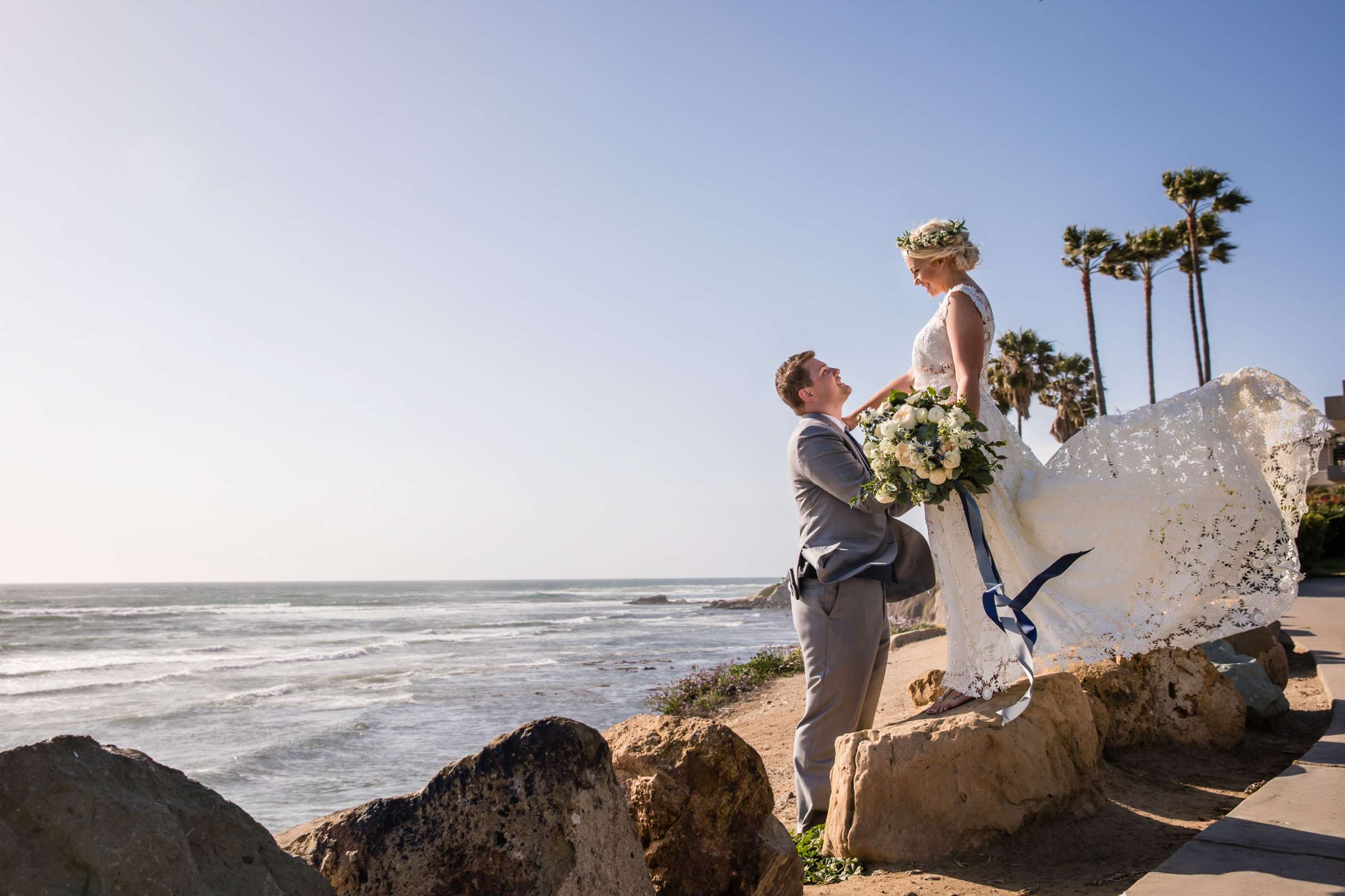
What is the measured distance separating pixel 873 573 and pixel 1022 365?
34065 mm

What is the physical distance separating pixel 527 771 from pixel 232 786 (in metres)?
8.06

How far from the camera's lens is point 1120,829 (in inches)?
163

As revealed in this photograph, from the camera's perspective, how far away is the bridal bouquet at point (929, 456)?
4.20m

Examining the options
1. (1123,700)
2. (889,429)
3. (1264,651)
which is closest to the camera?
(889,429)

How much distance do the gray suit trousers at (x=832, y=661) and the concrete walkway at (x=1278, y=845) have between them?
59.1 inches

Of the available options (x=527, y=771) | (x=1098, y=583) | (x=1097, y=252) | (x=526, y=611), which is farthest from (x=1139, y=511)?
(x=526, y=611)

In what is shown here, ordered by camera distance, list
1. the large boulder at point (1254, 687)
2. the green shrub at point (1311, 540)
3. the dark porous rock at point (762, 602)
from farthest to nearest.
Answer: the dark porous rock at point (762, 602) → the green shrub at point (1311, 540) → the large boulder at point (1254, 687)

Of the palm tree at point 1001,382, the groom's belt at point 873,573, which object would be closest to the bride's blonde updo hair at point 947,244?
the groom's belt at point 873,573

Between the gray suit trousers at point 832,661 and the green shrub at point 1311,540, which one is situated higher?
the green shrub at point 1311,540

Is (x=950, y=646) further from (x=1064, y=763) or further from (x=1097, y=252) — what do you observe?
(x=1097, y=252)

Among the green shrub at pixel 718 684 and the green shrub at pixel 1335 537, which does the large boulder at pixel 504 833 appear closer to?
the green shrub at pixel 718 684

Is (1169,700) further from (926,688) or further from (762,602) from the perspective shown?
(762,602)

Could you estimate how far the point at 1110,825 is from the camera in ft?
13.6

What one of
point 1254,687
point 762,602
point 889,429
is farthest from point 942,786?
point 762,602
